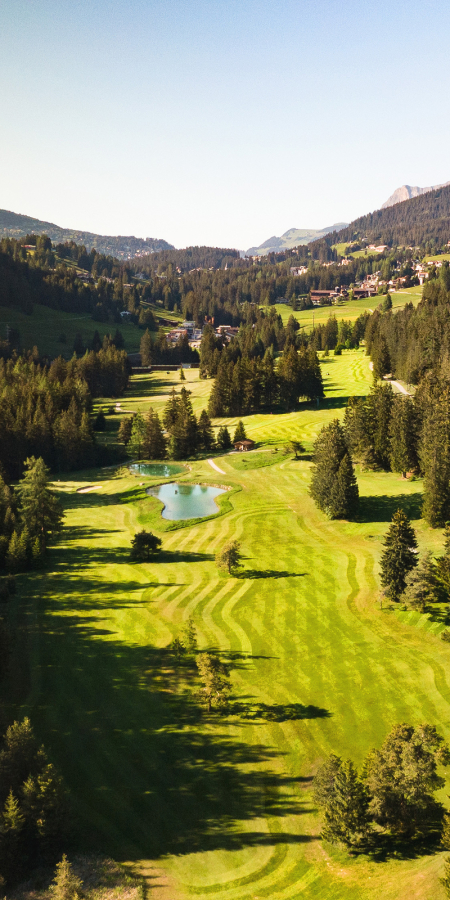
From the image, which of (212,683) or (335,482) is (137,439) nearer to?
(335,482)

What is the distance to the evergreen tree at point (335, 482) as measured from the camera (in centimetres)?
7100

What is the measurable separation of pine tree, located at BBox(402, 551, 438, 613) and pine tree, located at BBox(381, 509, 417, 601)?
3.17ft

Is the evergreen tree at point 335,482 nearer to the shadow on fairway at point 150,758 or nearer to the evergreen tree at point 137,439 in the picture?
the shadow on fairway at point 150,758

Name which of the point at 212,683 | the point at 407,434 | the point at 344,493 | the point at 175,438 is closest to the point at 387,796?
the point at 212,683

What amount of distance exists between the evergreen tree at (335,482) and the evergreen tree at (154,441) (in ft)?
171

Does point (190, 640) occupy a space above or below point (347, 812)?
above

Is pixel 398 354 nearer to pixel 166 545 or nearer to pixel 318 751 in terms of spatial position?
pixel 166 545

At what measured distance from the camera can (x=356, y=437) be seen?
93.7 m

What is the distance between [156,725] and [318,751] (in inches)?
412

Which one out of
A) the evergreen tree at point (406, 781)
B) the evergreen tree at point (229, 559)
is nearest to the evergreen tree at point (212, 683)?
the evergreen tree at point (406, 781)

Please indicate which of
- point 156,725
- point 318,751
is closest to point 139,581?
point 156,725

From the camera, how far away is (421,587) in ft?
159

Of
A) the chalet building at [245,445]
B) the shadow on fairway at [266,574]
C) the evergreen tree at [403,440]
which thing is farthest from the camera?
the chalet building at [245,445]

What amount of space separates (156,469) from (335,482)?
167 ft
